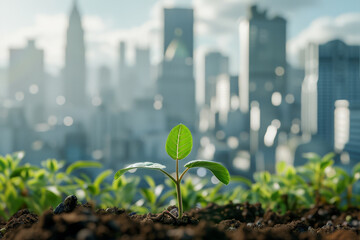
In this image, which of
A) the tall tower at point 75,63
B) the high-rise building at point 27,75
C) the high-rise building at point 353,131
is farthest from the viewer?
the tall tower at point 75,63

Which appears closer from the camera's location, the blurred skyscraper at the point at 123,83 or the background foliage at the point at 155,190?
the background foliage at the point at 155,190

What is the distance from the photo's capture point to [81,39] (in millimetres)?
67875

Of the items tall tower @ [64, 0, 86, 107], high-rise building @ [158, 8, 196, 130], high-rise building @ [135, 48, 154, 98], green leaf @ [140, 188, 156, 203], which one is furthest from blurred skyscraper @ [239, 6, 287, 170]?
green leaf @ [140, 188, 156, 203]

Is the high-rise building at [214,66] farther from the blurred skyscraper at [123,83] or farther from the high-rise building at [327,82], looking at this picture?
the high-rise building at [327,82]

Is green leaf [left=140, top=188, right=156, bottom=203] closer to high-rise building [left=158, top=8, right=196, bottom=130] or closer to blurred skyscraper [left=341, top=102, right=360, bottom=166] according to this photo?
blurred skyscraper [left=341, top=102, right=360, bottom=166]

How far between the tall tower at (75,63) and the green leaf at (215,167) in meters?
66.7

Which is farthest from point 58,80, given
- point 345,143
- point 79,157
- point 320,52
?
point 345,143

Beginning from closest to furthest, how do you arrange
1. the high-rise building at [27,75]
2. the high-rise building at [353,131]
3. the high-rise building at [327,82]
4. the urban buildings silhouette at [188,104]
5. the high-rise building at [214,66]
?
1. the high-rise building at [353,131]
2. the urban buildings silhouette at [188,104]
3. the high-rise building at [327,82]
4. the high-rise building at [27,75]
5. the high-rise building at [214,66]

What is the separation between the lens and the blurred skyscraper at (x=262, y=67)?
59000mm

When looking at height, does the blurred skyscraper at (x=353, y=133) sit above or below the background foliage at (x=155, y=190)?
below

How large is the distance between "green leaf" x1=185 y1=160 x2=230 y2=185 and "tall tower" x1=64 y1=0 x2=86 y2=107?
66734 millimetres

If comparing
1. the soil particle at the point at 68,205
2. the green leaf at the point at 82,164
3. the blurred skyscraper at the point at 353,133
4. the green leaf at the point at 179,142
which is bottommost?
the blurred skyscraper at the point at 353,133

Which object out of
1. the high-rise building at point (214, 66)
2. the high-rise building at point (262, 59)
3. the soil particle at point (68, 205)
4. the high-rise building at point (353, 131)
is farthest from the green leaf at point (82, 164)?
the high-rise building at point (214, 66)

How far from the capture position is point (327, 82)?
5169 cm
